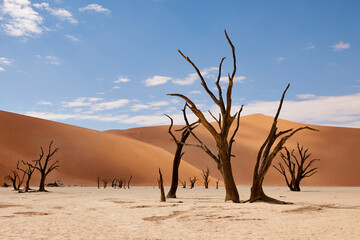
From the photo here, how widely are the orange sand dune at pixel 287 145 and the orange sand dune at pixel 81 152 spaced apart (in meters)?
9.33

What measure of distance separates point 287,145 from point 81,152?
32535 millimetres

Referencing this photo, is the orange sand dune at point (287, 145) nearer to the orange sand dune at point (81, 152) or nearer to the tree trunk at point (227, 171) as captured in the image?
the orange sand dune at point (81, 152)

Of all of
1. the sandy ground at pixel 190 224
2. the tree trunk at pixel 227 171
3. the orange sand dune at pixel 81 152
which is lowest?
the sandy ground at pixel 190 224

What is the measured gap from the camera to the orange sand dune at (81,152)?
139 ft

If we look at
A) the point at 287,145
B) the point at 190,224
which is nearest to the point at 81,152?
the point at 287,145

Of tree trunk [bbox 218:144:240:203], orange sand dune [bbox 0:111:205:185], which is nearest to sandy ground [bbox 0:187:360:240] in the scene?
tree trunk [bbox 218:144:240:203]

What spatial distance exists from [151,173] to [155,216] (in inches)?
1549

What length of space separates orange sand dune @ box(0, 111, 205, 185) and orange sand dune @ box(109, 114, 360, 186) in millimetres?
9332

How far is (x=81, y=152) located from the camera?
153 feet

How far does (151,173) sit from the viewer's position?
4603cm

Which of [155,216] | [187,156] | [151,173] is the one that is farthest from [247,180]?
[155,216]

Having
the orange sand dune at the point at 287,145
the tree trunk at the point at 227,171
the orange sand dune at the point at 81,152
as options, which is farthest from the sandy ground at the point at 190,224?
the orange sand dune at the point at 287,145

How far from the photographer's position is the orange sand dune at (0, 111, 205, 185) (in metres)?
42.2

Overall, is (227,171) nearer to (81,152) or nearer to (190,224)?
(190,224)
